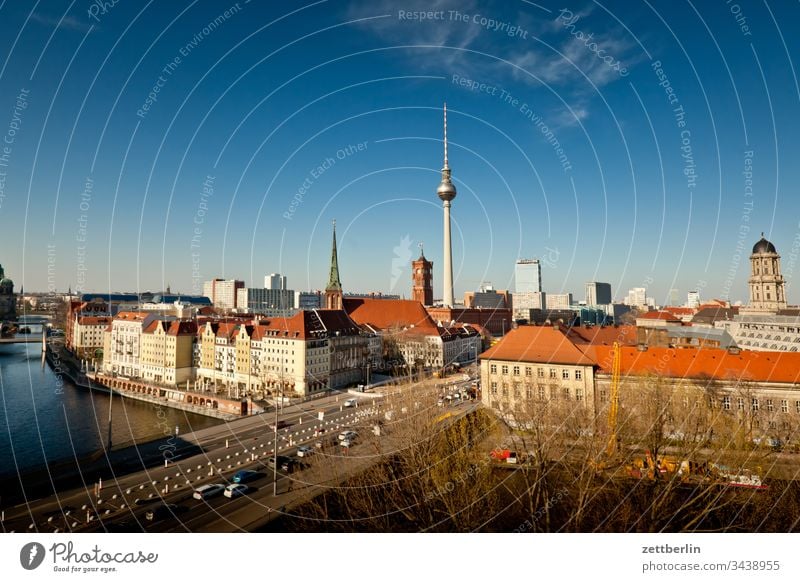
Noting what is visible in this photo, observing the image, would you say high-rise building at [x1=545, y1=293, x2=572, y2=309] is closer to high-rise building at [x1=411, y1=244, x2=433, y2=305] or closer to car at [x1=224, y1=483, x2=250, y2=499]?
high-rise building at [x1=411, y1=244, x2=433, y2=305]

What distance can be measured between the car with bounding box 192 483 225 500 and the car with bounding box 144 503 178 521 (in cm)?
48

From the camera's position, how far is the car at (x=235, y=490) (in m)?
8.75

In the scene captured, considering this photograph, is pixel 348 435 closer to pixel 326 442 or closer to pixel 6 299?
pixel 326 442

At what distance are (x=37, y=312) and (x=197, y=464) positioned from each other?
83.8 meters

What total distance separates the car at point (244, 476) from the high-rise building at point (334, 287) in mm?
26561

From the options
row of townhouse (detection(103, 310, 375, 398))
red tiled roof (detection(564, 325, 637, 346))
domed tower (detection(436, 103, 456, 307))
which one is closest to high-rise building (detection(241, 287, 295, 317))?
domed tower (detection(436, 103, 456, 307))

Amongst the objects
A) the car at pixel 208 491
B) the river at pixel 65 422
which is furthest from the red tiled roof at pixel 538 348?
the river at pixel 65 422

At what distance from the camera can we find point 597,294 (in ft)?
258

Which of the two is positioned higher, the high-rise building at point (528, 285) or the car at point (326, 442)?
the high-rise building at point (528, 285)

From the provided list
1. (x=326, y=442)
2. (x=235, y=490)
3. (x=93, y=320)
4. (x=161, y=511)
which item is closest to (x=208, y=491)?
(x=235, y=490)

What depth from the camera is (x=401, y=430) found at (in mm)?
8906

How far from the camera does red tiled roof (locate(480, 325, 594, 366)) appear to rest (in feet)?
45.8

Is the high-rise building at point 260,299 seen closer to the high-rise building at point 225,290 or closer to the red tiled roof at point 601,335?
the high-rise building at point 225,290

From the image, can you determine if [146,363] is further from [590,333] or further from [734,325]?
[734,325]
